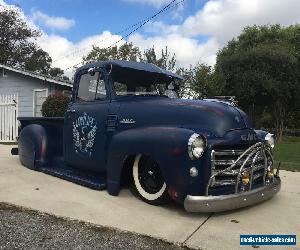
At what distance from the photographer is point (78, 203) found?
18.5ft

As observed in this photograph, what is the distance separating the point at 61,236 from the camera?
14.5 feet

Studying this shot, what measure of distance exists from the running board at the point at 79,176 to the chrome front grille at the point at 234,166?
189cm

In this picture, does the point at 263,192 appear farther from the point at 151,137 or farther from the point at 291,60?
the point at 291,60

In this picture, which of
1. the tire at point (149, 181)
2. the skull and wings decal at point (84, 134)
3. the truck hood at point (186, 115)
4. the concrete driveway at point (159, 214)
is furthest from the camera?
the skull and wings decal at point (84, 134)

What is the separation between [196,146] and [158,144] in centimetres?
50

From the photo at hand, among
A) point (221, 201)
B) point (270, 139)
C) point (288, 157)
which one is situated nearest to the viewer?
point (221, 201)

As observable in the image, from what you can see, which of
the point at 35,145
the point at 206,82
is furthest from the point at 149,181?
the point at 206,82

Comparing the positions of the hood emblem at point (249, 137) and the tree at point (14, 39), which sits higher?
the tree at point (14, 39)

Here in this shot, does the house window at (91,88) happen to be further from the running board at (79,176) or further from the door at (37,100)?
the door at (37,100)

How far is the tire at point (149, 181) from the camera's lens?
5508 mm

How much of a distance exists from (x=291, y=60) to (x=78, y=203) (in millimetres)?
27035

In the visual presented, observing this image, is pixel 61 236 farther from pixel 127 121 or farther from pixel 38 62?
pixel 38 62

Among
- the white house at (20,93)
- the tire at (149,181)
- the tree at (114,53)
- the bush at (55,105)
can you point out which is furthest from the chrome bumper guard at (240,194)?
the tree at (114,53)

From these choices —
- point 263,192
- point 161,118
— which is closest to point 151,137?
point 161,118
